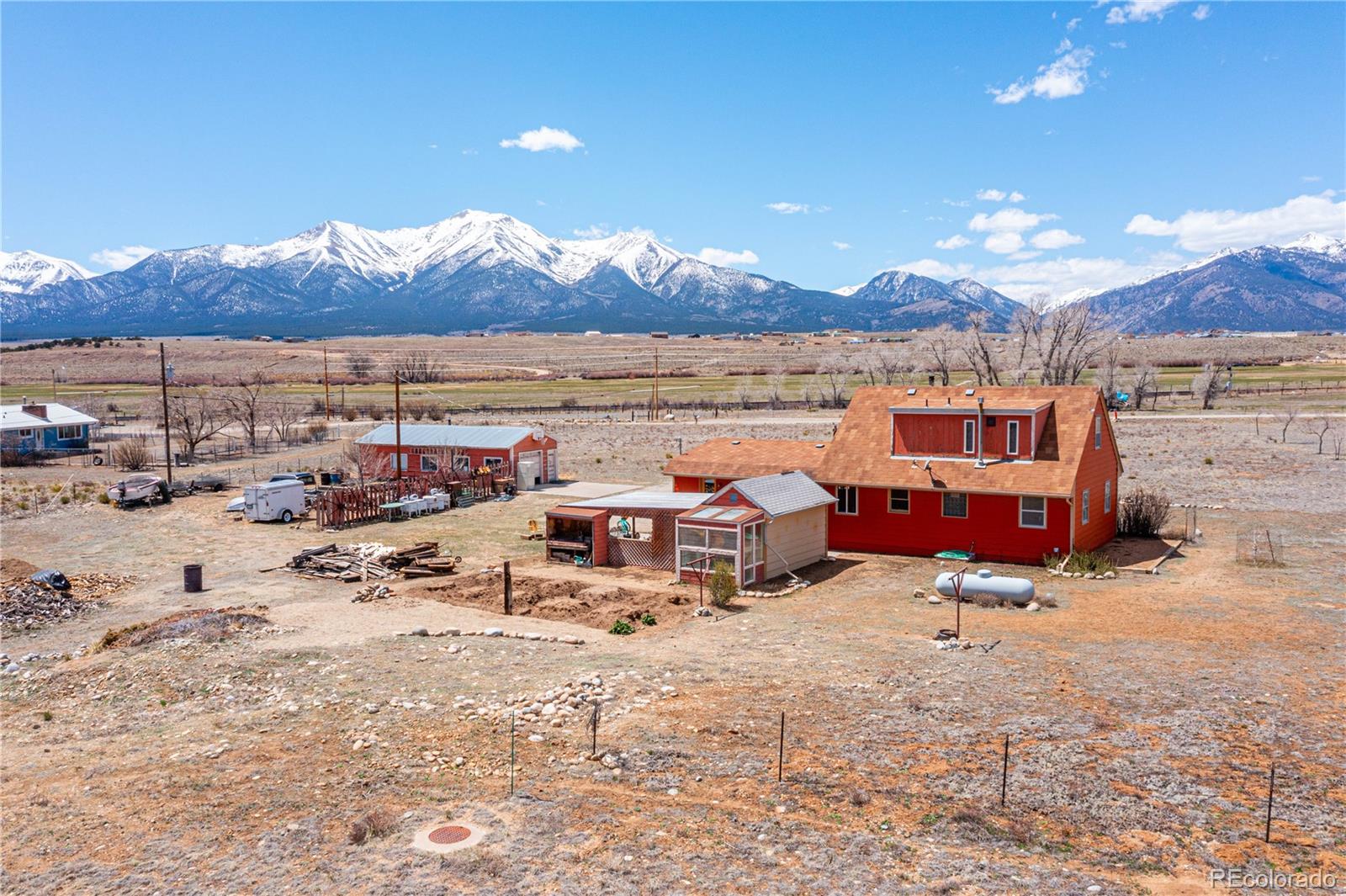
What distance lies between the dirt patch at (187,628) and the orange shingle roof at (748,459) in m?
16.2

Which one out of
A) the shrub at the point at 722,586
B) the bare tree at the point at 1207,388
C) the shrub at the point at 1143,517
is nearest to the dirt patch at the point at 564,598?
the shrub at the point at 722,586

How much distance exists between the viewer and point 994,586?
24125 mm

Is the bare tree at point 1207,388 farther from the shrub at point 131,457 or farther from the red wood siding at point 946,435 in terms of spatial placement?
the shrub at point 131,457

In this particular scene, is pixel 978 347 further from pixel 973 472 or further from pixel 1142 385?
pixel 973 472

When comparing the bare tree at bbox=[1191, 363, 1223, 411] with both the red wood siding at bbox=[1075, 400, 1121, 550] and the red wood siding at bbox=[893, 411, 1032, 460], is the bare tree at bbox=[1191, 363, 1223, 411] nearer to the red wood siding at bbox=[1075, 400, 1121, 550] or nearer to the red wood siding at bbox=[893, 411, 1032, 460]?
the red wood siding at bbox=[1075, 400, 1121, 550]

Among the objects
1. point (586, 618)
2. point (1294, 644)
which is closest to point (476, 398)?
point (586, 618)

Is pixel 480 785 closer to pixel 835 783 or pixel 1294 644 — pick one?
pixel 835 783

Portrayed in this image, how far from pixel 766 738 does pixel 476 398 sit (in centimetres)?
9904

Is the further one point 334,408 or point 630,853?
point 334,408

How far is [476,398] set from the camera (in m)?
110

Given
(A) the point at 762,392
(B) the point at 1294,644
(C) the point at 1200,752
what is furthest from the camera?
(A) the point at 762,392

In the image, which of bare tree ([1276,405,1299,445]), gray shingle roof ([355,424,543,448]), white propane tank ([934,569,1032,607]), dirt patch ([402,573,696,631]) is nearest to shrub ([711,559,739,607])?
dirt patch ([402,573,696,631])

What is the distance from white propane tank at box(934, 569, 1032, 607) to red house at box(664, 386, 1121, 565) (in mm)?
5384

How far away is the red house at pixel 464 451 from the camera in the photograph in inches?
1886
